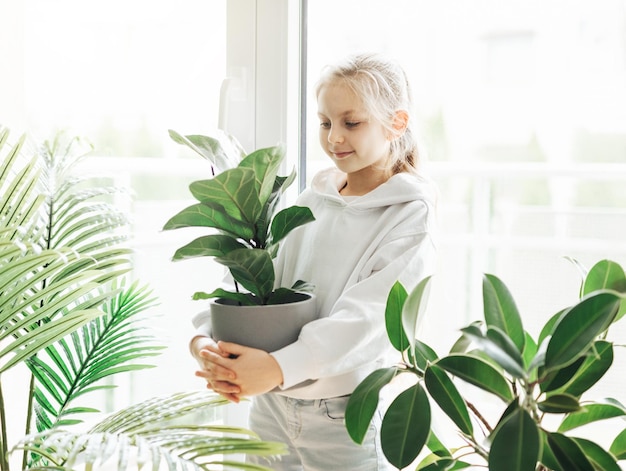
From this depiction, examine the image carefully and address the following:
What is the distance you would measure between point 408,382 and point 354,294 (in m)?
0.58

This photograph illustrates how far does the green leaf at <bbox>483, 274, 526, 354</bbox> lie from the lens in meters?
0.97

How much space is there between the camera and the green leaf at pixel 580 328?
847 millimetres

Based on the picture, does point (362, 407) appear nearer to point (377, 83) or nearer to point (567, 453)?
point (567, 453)

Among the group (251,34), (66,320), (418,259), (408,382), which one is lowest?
(408,382)

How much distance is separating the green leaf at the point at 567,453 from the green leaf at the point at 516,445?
0.27 feet

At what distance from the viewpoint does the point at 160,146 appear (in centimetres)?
199

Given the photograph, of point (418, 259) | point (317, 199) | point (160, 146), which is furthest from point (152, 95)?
point (418, 259)

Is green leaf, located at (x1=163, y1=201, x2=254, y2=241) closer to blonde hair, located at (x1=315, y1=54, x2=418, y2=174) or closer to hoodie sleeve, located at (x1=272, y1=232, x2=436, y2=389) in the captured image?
hoodie sleeve, located at (x1=272, y1=232, x2=436, y2=389)

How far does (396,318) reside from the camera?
42.8 inches

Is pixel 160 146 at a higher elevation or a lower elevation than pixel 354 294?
Answer: higher

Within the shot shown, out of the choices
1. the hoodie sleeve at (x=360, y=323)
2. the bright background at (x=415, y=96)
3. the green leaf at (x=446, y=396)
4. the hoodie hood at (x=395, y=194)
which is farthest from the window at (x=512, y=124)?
the green leaf at (x=446, y=396)

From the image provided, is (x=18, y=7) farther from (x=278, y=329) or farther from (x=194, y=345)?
(x=278, y=329)

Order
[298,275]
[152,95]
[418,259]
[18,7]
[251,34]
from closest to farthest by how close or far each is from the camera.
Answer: [418,259] < [298,275] < [18,7] < [251,34] < [152,95]

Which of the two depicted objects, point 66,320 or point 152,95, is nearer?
point 66,320
